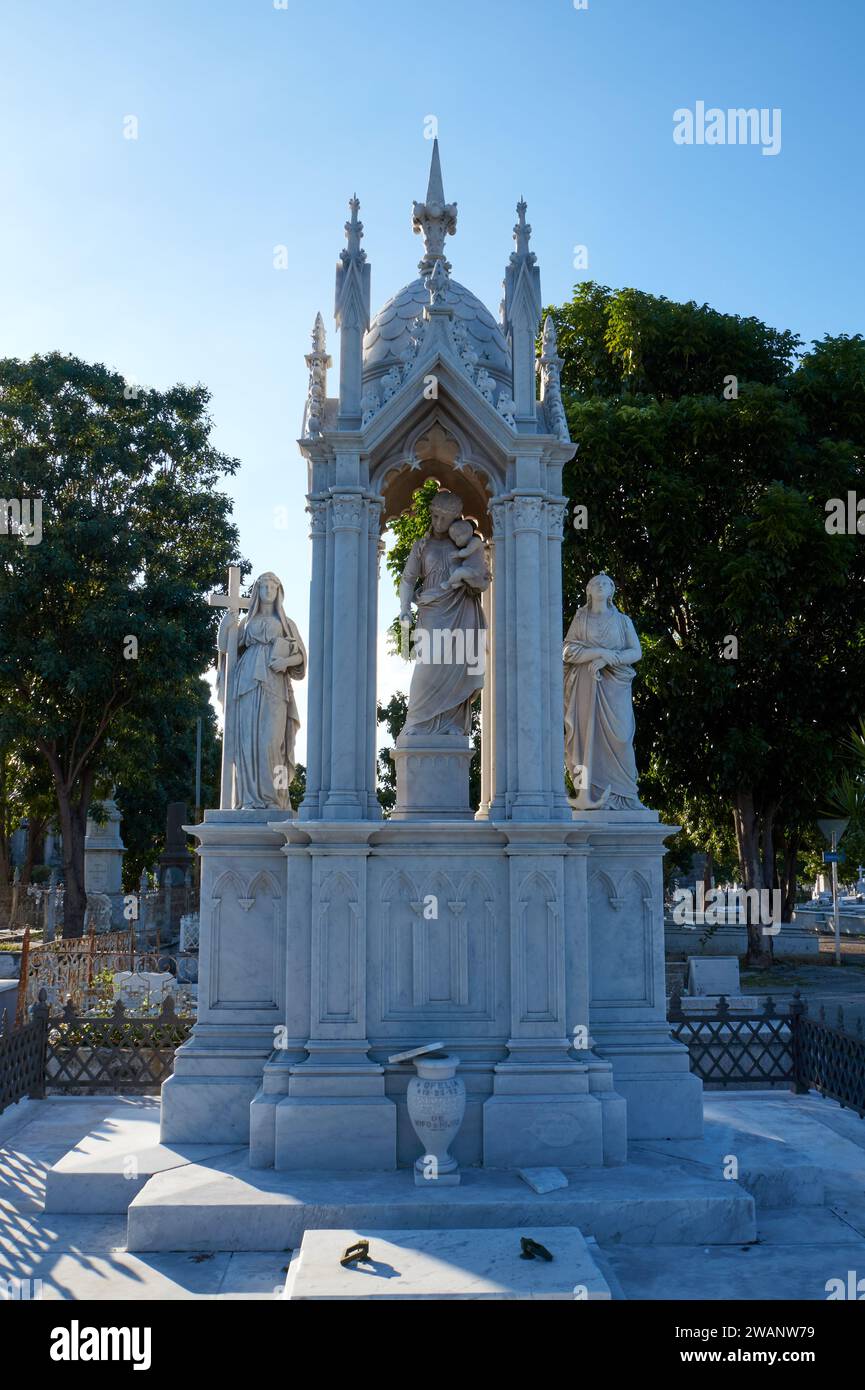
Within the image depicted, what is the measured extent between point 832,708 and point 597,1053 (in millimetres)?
16765

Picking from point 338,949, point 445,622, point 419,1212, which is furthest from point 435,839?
point 419,1212

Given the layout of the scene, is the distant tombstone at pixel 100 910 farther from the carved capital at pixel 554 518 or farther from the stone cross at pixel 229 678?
the carved capital at pixel 554 518

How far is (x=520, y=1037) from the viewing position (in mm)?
8680

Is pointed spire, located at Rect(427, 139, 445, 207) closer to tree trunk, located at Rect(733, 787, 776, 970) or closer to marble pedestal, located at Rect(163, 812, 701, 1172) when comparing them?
marble pedestal, located at Rect(163, 812, 701, 1172)

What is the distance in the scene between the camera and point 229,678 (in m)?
10.2

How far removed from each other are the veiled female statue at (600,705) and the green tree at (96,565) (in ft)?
55.7

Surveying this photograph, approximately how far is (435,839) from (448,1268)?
354 centimetres

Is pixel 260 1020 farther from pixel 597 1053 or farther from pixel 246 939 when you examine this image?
pixel 597 1053

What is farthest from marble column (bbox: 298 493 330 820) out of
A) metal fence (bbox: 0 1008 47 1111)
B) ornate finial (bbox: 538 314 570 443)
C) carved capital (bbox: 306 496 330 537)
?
metal fence (bbox: 0 1008 47 1111)

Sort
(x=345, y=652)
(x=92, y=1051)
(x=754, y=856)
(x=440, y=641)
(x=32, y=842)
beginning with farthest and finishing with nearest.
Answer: (x=32, y=842) → (x=754, y=856) → (x=92, y=1051) → (x=440, y=641) → (x=345, y=652)

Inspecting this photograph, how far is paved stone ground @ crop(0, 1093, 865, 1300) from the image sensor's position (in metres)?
6.64

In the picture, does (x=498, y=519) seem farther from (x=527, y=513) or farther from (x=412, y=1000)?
(x=412, y=1000)

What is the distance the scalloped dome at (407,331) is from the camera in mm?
10203

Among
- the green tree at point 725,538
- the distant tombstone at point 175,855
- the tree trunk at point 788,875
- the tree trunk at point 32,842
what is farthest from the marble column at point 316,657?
the tree trunk at point 32,842
